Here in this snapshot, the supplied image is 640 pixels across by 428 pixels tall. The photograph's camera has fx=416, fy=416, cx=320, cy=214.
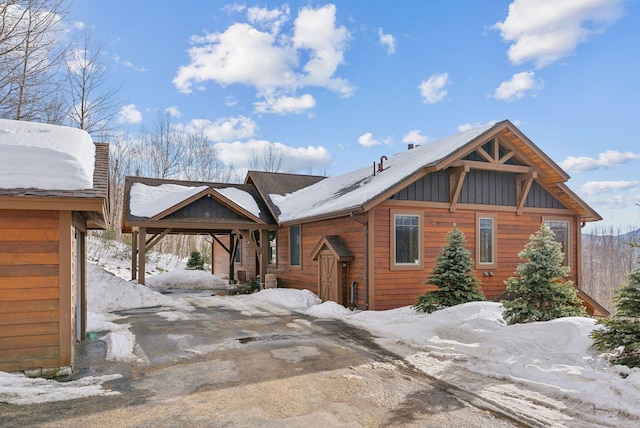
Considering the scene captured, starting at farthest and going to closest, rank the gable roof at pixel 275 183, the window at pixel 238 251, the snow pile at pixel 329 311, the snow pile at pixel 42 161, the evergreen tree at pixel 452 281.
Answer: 1. the window at pixel 238 251
2. the gable roof at pixel 275 183
3. the snow pile at pixel 329 311
4. the evergreen tree at pixel 452 281
5. the snow pile at pixel 42 161

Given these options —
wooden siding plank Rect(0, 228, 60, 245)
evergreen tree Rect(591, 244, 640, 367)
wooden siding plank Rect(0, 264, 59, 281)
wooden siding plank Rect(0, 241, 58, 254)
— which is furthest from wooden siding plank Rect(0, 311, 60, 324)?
evergreen tree Rect(591, 244, 640, 367)

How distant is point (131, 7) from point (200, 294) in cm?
1133

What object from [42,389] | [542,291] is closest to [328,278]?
[542,291]

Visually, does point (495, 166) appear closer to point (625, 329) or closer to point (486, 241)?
point (486, 241)

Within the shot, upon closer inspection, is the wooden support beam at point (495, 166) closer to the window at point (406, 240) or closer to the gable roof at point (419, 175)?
the gable roof at point (419, 175)

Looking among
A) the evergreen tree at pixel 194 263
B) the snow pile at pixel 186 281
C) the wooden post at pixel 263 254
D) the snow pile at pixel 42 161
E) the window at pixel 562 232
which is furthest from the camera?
the evergreen tree at pixel 194 263

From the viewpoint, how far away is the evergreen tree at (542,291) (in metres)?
8.31

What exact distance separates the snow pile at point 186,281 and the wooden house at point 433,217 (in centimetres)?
709

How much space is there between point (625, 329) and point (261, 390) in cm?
507

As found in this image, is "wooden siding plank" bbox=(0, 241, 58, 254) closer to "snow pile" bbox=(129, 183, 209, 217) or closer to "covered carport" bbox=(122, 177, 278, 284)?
"covered carport" bbox=(122, 177, 278, 284)

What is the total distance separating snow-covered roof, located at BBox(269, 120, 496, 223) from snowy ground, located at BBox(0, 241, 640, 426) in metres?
3.51

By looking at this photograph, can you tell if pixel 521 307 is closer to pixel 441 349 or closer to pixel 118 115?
pixel 441 349

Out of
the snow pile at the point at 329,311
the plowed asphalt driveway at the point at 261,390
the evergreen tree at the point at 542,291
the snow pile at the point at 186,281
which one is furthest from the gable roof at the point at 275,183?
the evergreen tree at the point at 542,291

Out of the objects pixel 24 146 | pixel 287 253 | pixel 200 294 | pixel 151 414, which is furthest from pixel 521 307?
pixel 200 294
